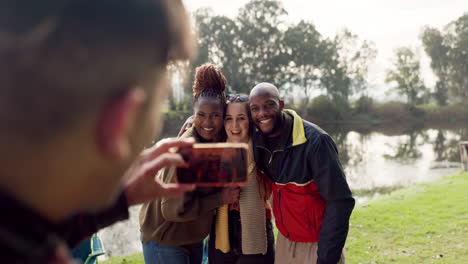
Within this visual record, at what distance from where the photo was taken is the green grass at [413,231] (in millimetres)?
6258

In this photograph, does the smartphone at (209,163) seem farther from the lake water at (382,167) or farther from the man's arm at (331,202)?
the lake water at (382,167)

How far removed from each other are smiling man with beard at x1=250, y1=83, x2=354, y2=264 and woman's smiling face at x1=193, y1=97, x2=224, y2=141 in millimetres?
356

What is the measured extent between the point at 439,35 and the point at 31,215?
62102mm

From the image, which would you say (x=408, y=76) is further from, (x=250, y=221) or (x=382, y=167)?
(x=250, y=221)

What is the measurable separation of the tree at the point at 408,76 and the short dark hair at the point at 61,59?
61255mm

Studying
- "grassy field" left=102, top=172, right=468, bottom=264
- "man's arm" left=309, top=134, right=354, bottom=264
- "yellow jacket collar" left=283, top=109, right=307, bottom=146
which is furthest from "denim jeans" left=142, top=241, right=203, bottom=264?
"grassy field" left=102, top=172, right=468, bottom=264

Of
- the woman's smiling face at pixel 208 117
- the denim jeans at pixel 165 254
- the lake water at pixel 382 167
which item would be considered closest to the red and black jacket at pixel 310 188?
the woman's smiling face at pixel 208 117

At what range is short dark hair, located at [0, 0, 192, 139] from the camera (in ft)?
2.18

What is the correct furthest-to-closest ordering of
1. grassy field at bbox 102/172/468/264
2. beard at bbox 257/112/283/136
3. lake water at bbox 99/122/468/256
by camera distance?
lake water at bbox 99/122/468/256, grassy field at bbox 102/172/468/264, beard at bbox 257/112/283/136

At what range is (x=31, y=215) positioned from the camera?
2.37 feet

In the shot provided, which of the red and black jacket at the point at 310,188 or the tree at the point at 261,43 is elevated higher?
the tree at the point at 261,43

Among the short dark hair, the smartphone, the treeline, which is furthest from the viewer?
the treeline

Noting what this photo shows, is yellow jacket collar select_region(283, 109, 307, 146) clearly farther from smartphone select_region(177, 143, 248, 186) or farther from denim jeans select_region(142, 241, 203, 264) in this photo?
smartphone select_region(177, 143, 248, 186)

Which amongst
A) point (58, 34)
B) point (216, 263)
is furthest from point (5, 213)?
point (216, 263)
